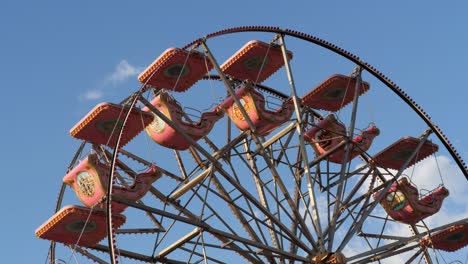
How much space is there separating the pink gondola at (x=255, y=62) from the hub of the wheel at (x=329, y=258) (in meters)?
5.67

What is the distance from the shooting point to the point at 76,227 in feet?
81.8

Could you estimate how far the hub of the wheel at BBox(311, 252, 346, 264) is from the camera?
977 inches

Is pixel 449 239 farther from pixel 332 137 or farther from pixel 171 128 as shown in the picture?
pixel 171 128

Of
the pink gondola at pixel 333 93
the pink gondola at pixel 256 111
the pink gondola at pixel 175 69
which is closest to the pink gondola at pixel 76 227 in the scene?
the pink gondola at pixel 175 69

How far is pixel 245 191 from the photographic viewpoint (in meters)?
24.8

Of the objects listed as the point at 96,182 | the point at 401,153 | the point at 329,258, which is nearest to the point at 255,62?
the point at 401,153

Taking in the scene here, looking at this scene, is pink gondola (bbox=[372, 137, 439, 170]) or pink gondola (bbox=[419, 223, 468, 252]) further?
pink gondola (bbox=[372, 137, 439, 170])

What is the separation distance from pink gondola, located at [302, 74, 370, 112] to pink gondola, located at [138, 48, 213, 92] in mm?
3825

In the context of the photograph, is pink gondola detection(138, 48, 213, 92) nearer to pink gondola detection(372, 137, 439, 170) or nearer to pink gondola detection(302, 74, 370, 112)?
pink gondola detection(302, 74, 370, 112)

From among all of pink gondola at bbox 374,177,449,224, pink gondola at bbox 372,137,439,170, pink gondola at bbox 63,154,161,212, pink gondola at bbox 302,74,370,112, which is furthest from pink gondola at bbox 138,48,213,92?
pink gondola at bbox 374,177,449,224

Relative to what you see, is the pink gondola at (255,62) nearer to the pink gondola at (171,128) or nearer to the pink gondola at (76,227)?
the pink gondola at (171,128)

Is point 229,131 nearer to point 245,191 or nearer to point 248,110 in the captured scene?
point 248,110

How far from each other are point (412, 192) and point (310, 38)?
6.10m

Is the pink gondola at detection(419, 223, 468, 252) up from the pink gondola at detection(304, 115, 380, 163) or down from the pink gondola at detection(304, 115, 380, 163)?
down
